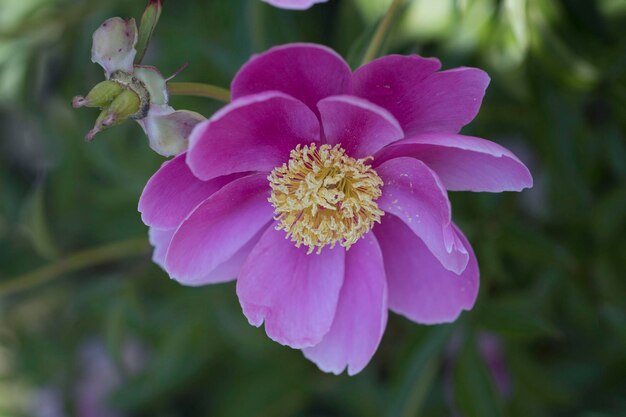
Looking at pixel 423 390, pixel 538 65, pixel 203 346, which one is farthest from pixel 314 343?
pixel 203 346

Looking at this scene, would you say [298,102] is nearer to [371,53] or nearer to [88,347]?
[371,53]

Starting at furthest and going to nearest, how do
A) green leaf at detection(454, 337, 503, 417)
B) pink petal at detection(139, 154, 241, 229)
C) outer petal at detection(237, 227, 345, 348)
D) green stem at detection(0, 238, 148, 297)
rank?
green stem at detection(0, 238, 148, 297) < green leaf at detection(454, 337, 503, 417) < outer petal at detection(237, 227, 345, 348) < pink petal at detection(139, 154, 241, 229)

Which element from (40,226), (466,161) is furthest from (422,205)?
(40,226)

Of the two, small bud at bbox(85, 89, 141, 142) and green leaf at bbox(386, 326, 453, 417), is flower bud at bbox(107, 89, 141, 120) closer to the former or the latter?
small bud at bbox(85, 89, 141, 142)

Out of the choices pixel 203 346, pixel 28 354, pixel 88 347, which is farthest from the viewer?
pixel 88 347

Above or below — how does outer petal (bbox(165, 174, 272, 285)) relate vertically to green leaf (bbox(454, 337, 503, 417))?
above

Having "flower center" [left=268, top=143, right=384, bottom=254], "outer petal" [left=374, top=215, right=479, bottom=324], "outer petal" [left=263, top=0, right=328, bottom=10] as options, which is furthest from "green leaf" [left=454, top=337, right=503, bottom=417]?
"outer petal" [left=263, top=0, right=328, bottom=10]
